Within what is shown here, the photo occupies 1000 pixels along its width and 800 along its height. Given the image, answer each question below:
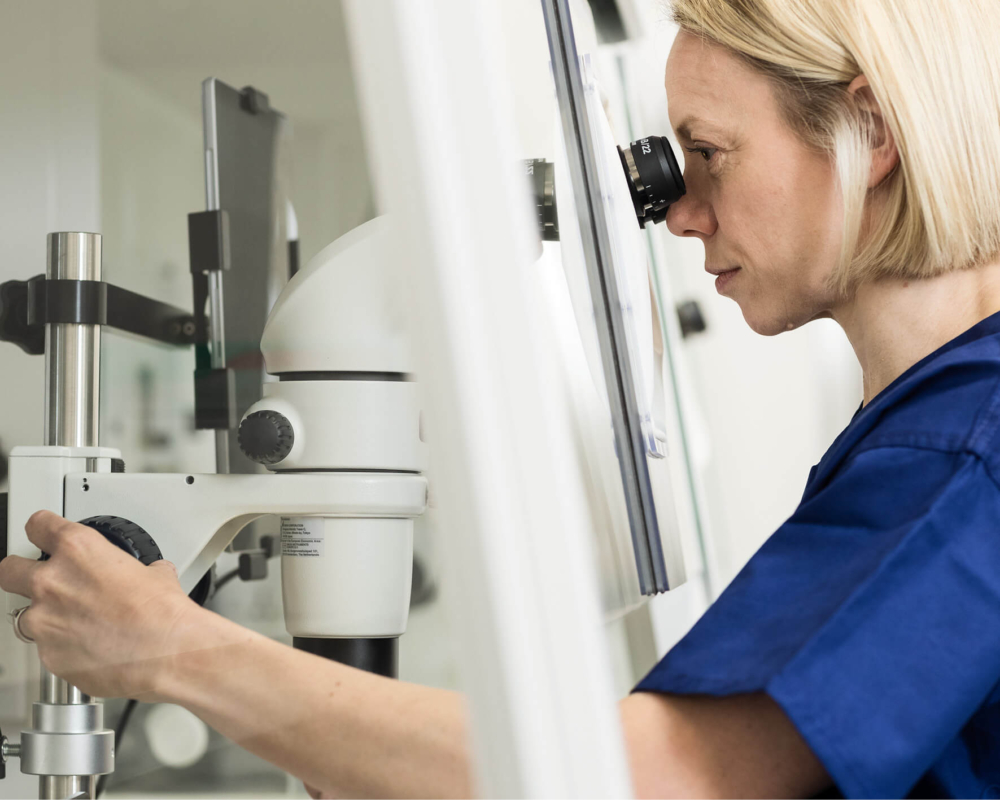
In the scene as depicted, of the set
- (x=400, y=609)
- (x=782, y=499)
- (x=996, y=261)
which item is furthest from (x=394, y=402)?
(x=782, y=499)

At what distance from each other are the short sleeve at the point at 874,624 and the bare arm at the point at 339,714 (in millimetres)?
36

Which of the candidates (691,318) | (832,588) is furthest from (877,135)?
(691,318)

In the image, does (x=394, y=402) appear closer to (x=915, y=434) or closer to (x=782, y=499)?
(x=915, y=434)

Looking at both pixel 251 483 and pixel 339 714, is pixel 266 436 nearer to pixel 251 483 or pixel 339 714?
pixel 251 483

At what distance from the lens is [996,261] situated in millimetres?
822

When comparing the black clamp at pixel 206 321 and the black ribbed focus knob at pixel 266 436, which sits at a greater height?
the black clamp at pixel 206 321

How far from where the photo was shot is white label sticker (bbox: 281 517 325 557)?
0.67 meters

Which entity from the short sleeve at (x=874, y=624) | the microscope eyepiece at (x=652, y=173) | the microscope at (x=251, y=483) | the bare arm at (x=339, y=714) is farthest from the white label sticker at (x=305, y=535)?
the microscope eyepiece at (x=652, y=173)

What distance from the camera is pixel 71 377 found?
693 millimetres

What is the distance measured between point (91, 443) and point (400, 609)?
0.90ft

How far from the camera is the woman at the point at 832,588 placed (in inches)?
19.8

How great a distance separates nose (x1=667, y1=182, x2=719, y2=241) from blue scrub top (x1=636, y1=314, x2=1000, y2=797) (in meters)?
0.35

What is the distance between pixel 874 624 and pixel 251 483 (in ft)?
1.46

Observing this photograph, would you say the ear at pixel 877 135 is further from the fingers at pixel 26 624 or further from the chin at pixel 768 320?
the fingers at pixel 26 624
